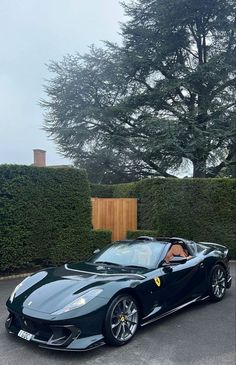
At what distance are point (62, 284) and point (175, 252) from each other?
79.8 inches

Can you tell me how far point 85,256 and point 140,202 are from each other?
3.68 metres

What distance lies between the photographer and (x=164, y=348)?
14.4 ft

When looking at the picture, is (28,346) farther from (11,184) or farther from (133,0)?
(133,0)

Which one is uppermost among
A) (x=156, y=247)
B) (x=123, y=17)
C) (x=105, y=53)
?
(x=123, y=17)

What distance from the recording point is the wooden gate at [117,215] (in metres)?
13.2

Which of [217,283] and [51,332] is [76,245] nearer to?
[217,283]

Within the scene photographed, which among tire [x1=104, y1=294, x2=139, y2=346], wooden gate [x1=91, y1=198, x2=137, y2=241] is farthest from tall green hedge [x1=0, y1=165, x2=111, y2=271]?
tire [x1=104, y1=294, x2=139, y2=346]

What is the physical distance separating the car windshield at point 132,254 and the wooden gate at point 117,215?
23.4 ft

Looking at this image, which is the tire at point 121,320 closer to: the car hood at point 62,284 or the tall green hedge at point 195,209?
the car hood at point 62,284

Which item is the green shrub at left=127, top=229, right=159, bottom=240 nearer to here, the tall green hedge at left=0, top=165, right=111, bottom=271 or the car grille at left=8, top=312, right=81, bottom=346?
the tall green hedge at left=0, top=165, right=111, bottom=271

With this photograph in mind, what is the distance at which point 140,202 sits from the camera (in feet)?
43.7

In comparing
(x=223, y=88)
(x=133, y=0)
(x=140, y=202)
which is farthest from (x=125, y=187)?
(x=133, y=0)

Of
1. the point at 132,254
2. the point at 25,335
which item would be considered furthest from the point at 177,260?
the point at 25,335

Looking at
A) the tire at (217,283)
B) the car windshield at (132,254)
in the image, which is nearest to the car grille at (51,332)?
the car windshield at (132,254)
